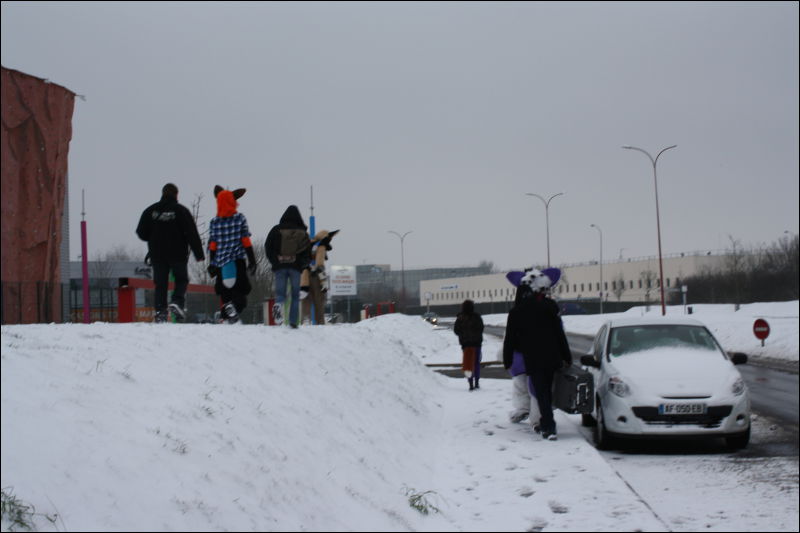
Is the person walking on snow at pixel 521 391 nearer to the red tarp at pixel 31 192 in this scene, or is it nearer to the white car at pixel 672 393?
the white car at pixel 672 393

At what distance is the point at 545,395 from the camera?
10.9m

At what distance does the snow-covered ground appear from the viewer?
184 inches

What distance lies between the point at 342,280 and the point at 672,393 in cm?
4941

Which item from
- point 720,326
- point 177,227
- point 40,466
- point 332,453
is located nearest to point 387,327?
point 720,326

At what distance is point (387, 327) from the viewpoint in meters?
33.9

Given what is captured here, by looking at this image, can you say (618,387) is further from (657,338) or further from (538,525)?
(538,525)

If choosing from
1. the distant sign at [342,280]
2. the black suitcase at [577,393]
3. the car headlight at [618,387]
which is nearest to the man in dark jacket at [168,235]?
the black suitcase at [577,393]

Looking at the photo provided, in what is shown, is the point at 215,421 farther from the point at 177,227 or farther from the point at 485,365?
the point at 485,365

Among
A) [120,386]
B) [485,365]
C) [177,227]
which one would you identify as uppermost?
[177,227]

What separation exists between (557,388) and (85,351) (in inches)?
258

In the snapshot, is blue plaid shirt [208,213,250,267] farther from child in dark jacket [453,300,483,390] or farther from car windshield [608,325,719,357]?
child in dark jacket [453,300,483,390]

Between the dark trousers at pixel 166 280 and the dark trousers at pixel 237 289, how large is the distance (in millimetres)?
597

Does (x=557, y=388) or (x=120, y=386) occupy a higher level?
(x=120, y=386)

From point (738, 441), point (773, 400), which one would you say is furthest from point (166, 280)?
point (773, 400)
